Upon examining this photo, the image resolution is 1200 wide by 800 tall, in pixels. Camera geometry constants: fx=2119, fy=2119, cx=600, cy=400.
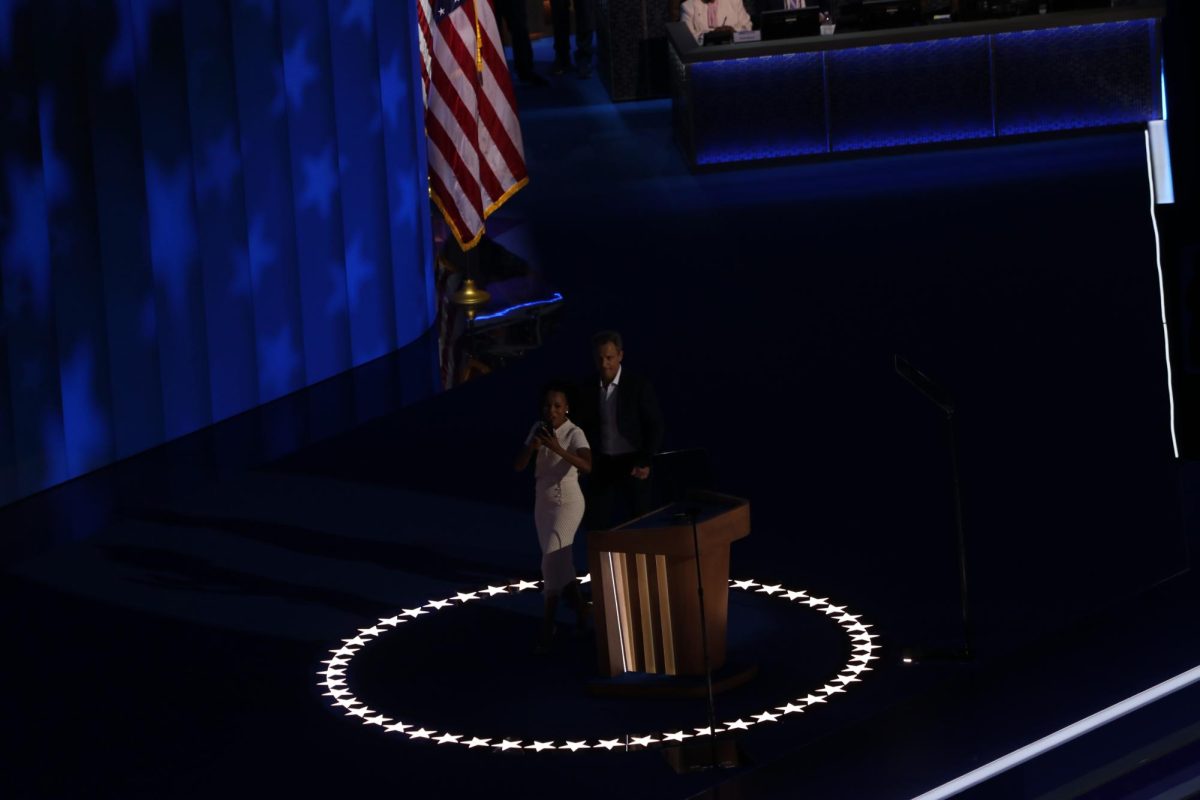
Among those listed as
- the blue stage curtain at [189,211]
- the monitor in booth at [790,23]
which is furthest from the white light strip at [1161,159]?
the monitor in booth at [790,23]

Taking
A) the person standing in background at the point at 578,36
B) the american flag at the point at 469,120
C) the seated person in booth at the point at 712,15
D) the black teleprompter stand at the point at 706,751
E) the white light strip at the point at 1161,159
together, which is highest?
the person standing in background at the point at 578,36

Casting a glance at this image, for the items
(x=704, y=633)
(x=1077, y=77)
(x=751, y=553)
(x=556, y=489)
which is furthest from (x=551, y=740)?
(x=1077, y=77)

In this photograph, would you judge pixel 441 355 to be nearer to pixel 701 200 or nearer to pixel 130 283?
pixel 130 283

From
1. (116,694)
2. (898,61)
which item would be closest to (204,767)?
(116,694)

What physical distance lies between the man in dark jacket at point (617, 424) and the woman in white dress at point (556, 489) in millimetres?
200

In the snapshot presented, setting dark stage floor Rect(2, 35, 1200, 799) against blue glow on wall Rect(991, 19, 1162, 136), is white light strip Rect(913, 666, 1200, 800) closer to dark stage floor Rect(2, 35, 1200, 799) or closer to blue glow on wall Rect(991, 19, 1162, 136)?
dark stage floor Rect(2, 35, 1200, 799)

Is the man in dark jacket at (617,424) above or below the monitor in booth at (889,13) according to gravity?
below

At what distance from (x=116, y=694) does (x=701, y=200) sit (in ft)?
35.7

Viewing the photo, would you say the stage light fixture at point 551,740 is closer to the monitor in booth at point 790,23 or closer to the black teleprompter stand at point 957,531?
the black teleprompter stand at point 957,531

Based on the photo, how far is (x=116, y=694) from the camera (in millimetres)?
9016

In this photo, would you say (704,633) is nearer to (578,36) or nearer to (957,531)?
(957,531)

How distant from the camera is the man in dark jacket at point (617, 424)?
9414 millimetres

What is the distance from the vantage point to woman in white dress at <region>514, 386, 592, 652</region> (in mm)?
9117

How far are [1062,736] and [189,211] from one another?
821 centimetres
